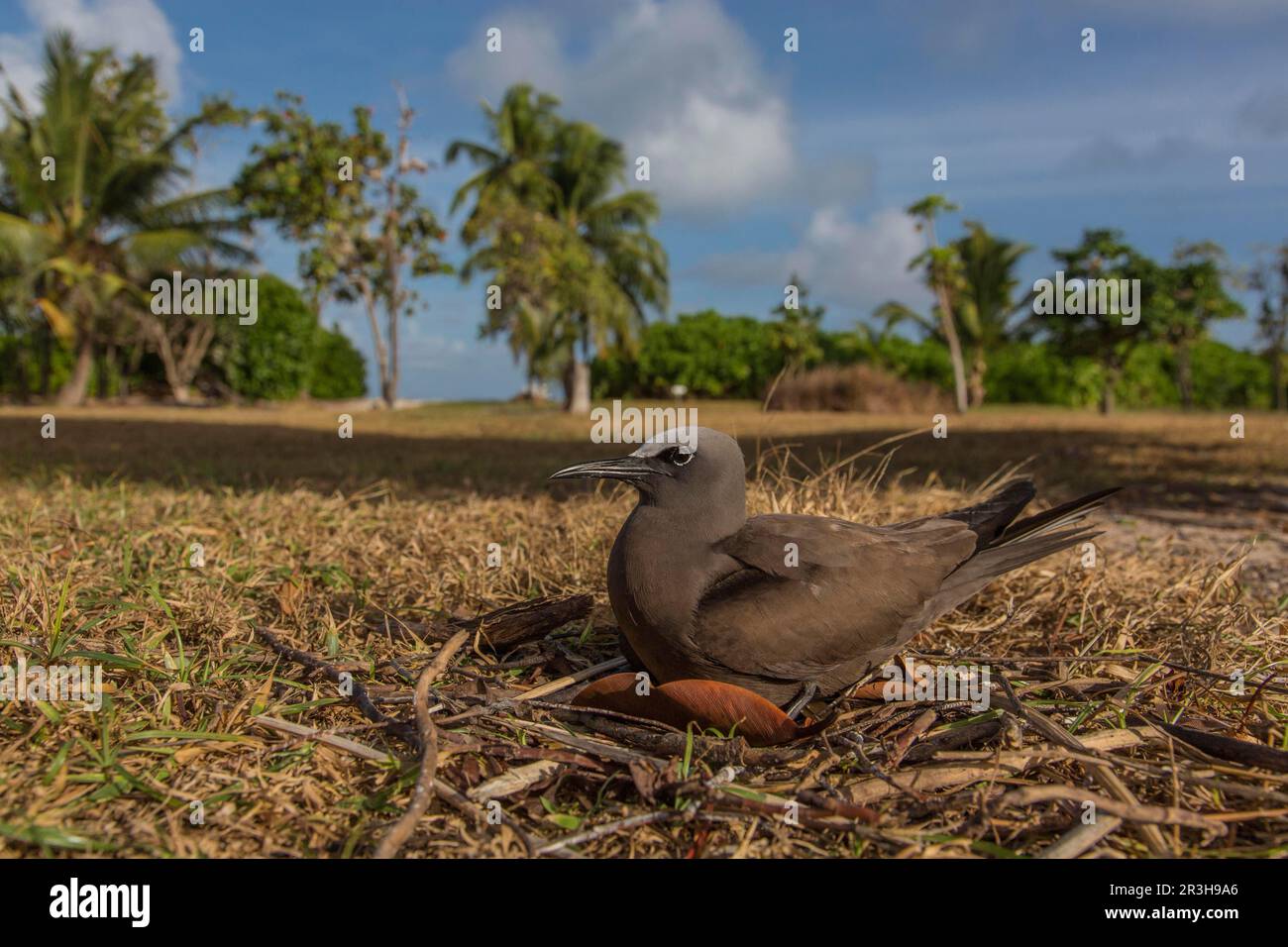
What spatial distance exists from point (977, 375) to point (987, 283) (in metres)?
6.02

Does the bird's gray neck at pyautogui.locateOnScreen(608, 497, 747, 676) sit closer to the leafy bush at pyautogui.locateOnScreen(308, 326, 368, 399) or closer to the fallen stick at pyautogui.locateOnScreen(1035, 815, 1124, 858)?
the fallen stick at pyautogui.locateOnScreen(1035, 815, 1124, 858)

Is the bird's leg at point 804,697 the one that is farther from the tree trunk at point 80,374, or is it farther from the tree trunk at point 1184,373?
the tree trunk at point 1184,373

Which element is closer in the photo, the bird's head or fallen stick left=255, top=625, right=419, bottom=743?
fallen stick left=255, top=625, right=419, bottom=743

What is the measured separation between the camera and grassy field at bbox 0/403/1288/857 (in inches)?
73.9

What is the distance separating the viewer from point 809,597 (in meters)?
2.34

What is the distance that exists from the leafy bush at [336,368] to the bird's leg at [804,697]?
37435 millimetres

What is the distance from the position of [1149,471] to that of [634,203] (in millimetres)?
31951

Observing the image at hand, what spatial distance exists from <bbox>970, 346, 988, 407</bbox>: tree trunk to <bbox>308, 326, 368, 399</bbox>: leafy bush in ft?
97.6

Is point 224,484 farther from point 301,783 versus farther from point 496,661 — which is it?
point 301,783

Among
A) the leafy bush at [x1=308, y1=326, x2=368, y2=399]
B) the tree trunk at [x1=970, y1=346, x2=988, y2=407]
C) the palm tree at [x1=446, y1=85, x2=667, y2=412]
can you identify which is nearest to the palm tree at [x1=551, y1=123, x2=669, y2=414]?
the palm tree at [x1=446, y1=85, x2=667, y2=412]

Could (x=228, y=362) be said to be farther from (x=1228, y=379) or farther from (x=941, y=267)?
(x=1228, y=379)

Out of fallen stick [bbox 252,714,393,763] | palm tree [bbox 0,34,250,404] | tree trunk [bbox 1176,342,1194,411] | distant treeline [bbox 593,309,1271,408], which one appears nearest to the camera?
fallen stick [bbox 252,714,393,763]

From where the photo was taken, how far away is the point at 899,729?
2.34 meters

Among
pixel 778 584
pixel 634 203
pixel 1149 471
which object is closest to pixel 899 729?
pixel 778 584
